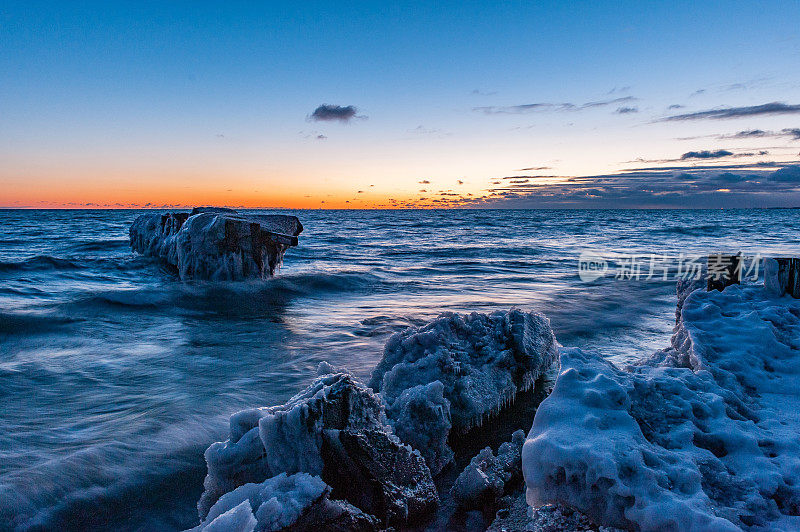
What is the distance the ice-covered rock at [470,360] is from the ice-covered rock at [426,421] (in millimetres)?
188

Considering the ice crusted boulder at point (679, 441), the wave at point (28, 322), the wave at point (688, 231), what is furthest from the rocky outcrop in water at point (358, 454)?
the wave at point (688, 231)

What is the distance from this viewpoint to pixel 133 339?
22.4ft

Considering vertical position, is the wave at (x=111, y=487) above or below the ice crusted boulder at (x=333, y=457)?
below

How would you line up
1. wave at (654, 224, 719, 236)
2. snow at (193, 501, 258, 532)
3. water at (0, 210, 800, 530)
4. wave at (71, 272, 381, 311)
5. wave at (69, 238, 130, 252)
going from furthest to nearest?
wave at (654, 224, 719, 236)
wave at (69, 238, 130, 252)
wave at (71, 272, 381, 311)
water at (0, 210, 800, 530)
snow at (193, 501, 258, 532)

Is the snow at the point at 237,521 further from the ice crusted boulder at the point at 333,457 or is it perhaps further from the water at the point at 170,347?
the water at the point at 170,347

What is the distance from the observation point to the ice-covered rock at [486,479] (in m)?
2.45

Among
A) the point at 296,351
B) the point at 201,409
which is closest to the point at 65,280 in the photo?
the point at 296,351

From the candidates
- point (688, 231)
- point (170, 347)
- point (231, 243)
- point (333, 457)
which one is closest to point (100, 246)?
point (231, 243)

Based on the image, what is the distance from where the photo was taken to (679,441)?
2232 mm

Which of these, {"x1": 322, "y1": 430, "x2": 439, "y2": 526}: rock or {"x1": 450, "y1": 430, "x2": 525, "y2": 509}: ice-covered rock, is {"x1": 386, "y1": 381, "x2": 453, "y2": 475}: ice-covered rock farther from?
{"x1": 322, "y1": 430, "x2": 439, "y2": 526}: rock

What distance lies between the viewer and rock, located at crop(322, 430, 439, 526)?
2256mm

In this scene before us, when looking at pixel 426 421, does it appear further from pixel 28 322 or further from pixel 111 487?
pixel 28 322

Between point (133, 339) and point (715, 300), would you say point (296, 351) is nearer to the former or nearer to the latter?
point (133, 339)

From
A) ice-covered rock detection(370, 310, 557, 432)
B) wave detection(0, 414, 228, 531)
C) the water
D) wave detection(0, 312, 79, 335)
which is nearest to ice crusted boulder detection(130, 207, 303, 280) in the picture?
the water
